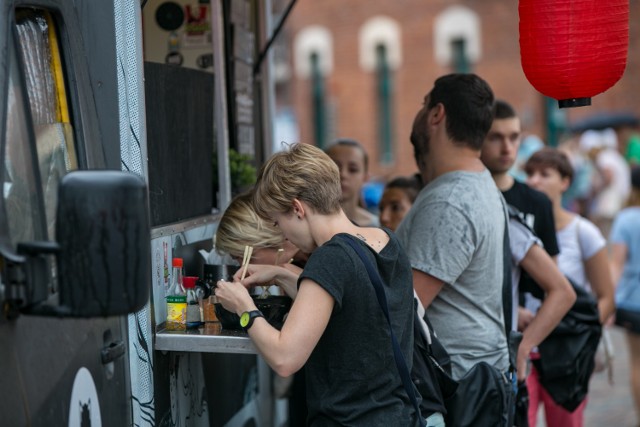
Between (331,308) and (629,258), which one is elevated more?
(331,308)

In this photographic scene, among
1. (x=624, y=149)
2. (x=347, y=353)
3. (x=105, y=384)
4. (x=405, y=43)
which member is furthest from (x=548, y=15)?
(x=405, y=43)

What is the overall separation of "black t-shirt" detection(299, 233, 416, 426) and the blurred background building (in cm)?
1822

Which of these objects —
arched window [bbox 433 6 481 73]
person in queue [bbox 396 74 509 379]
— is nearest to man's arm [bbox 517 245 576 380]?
person in queue [bbox 396 74 509 379]

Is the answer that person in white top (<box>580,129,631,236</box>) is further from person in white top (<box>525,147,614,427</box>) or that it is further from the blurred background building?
person in white top (<box>525,147,614,427</box>)

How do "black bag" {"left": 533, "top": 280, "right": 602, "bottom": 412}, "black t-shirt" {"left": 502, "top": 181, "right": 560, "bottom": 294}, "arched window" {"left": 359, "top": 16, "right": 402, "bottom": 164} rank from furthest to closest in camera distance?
"arched window" {"left": 359, "top": 16, "right": 402, "bottom": 164} < "black bag" {"left": 533, "top": 280, "right": 602, "bottom": 412} < "black t-shirt" {"left": 502, "top": 181, "right": 560, "bottom": 294}

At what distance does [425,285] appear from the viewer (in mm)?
3557

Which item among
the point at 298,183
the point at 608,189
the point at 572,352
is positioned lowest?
the point at 608,189

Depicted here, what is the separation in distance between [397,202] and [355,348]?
8.54 feet

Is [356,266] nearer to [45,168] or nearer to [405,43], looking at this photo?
[45,168]

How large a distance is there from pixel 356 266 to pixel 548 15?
1371 mm

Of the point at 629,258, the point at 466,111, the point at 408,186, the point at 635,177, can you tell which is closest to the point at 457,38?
the point at 635,177

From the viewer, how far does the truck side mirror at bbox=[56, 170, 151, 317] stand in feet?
6.48

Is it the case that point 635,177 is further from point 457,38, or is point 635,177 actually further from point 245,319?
point 457,38

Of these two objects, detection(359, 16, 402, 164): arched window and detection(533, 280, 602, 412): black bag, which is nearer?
detection(533, 280, 602, 412): black bag
